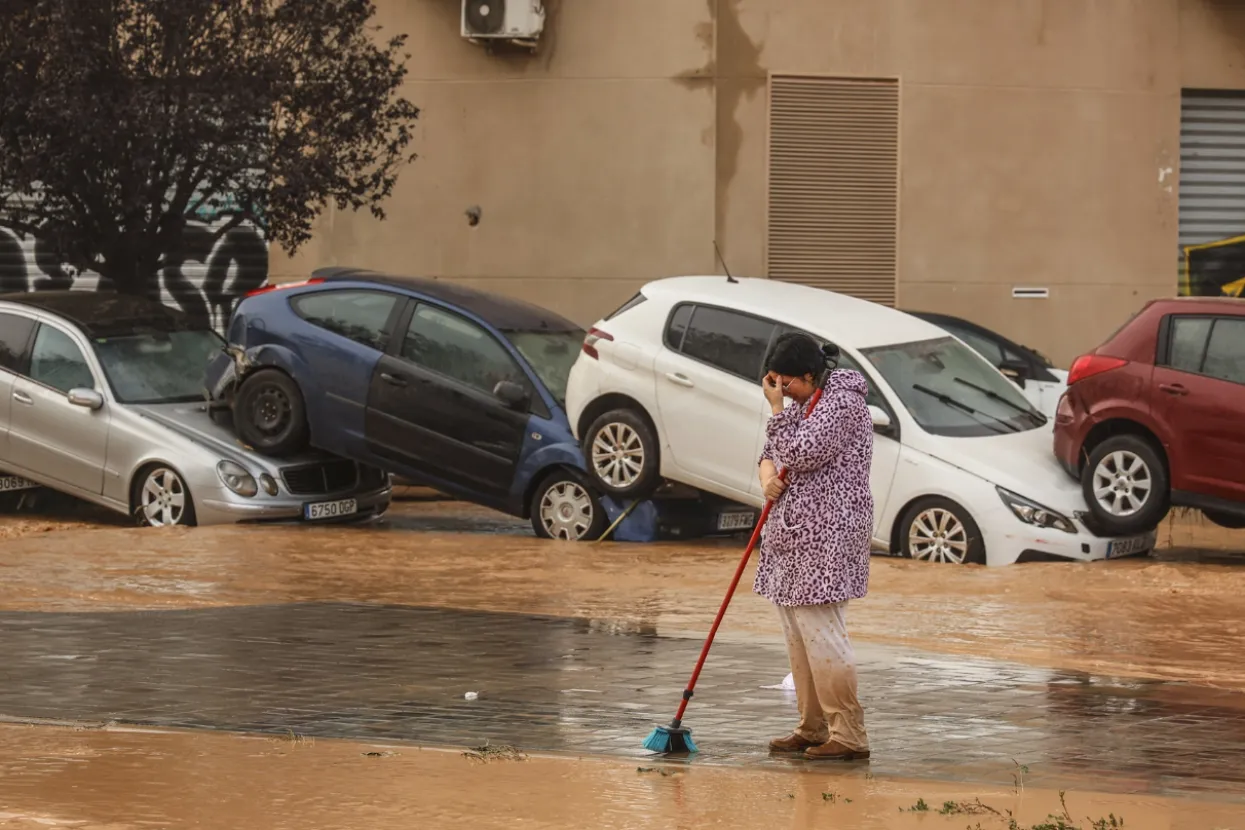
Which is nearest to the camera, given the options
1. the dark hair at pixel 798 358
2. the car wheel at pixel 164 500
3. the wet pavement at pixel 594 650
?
the dark hair at pixel 798 358

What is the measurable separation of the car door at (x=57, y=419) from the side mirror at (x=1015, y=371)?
25.4 feet

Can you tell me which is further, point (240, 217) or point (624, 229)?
point (624, 229)

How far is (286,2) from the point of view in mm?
19359

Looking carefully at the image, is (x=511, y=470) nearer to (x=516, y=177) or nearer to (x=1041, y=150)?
(x=516, y=177)

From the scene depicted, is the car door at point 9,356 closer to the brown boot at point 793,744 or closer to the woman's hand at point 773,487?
the woman's hand at point 773,487

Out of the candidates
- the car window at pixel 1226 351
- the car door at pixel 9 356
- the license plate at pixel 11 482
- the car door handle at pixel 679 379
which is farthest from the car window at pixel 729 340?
the license plate at pixel 11 482

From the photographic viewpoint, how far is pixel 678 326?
14.9m

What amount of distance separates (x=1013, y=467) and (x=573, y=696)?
5.82m

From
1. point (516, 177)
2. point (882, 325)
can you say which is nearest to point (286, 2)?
point (516, 177)

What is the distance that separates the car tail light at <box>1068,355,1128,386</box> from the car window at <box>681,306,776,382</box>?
6.92 feet

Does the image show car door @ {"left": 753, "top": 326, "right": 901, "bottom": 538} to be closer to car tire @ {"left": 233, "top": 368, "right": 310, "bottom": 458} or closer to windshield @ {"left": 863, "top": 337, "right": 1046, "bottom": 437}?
windshield @ {"left": 863, "top": 337, "right": 1046, "bottom": 437}

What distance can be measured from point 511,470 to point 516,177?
913 cm

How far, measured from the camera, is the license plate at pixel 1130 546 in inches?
539

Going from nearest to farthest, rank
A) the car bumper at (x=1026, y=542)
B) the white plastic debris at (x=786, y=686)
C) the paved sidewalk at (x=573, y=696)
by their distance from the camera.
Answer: the paved sidewalk at (x=573, y=696)
the white plastic debris at (x=786, y=686)
the car bumper at (x=1026, y=542)
